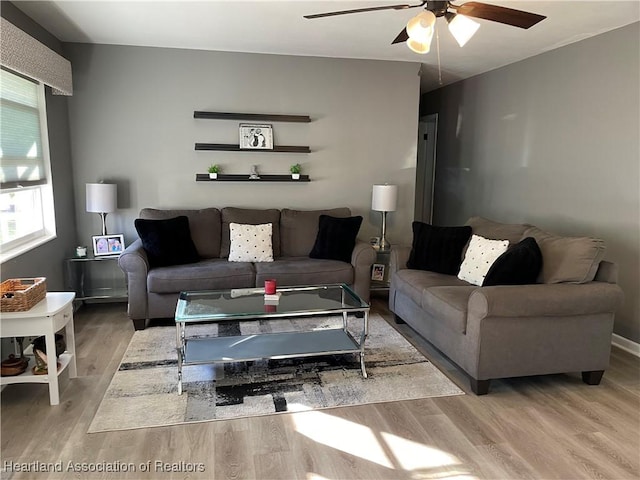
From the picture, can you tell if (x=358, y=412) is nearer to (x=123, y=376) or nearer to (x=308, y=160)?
(x=123, y=376)

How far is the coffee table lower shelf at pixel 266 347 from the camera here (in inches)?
113

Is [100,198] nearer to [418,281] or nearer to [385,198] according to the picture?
[385,198]

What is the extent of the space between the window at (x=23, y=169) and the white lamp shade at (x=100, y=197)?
0.32m

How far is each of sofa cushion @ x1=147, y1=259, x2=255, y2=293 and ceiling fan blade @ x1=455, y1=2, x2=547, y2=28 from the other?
2.55 metres

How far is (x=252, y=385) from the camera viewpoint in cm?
287

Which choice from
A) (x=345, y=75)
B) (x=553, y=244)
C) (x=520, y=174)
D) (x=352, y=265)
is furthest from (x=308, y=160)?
(x=553, y=244)

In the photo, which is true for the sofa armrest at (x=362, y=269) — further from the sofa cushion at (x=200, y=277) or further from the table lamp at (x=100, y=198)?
the table lamp at (x=100, y=198)

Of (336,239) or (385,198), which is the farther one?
(385,198)

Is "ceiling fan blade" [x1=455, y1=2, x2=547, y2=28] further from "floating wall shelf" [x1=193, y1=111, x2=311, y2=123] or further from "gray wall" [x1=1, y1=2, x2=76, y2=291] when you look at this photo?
"gray wall" [x1=1, y1=2, x2=76, y2=291]

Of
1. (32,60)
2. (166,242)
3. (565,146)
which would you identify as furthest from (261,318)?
(565,146)

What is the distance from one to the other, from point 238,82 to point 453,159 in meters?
2.94

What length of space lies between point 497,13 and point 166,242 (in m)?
3.00

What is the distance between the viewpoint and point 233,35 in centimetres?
388

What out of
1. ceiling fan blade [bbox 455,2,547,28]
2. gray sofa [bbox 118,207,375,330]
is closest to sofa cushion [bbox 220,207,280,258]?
gray sofa [bbox 118,207,375,330]
